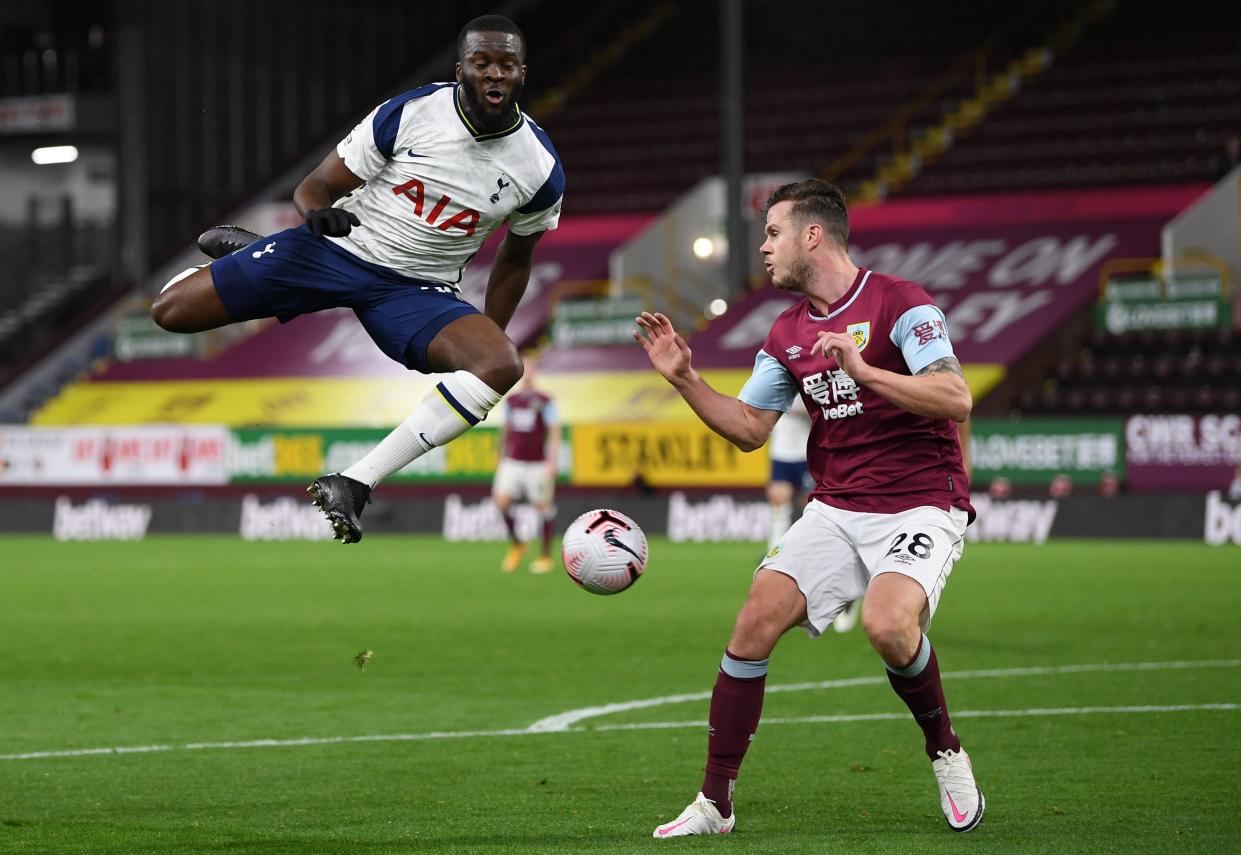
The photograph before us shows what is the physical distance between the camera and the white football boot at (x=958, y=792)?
634 centimetres

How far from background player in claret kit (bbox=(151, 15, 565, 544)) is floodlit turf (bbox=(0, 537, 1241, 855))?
4.46ft

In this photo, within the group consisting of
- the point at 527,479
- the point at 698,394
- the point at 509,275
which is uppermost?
the point at 509,275

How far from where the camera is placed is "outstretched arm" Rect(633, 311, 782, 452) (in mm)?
6645

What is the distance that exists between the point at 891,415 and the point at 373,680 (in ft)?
16.8

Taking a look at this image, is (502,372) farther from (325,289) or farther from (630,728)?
(630,728)

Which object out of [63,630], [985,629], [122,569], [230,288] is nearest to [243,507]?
[122,569]

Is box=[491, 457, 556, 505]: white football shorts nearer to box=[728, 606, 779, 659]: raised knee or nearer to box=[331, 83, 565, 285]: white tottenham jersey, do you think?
box=[331, 83, 565, 285]: white tottenham jersey

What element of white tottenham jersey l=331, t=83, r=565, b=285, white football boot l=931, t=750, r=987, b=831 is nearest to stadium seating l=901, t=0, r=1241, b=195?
white tottenham jersey l=331, t=83, r=565, b=285

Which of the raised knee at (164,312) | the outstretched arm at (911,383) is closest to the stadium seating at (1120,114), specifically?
the raised knee at (164,312)

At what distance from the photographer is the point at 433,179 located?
23.8 feet

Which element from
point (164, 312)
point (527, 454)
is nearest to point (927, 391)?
point (164, 312)

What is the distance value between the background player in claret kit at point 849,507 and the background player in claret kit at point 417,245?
38.9 inches

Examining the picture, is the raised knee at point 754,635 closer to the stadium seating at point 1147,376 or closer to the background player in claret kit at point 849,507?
the background player in claret kit at point 849,507

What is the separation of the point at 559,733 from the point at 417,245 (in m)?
2.55
